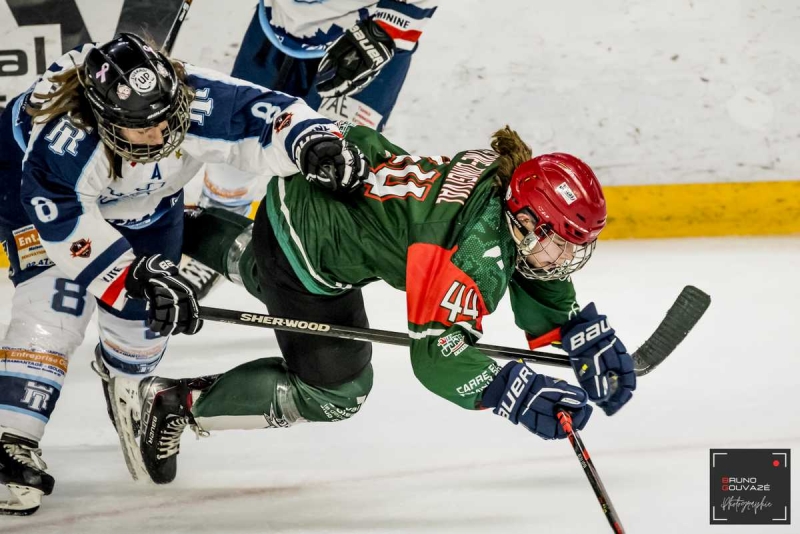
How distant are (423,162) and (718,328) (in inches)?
68.7

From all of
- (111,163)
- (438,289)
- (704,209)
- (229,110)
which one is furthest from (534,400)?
(704,209)

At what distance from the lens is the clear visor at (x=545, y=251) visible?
2182 millimetres

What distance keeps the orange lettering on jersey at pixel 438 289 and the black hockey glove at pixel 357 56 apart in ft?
4.53

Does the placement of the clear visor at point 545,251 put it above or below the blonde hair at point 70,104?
above

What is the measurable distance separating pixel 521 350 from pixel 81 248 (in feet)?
3.51

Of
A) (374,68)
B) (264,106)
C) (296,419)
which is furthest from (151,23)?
(296,419)

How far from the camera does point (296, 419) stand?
2635 mm

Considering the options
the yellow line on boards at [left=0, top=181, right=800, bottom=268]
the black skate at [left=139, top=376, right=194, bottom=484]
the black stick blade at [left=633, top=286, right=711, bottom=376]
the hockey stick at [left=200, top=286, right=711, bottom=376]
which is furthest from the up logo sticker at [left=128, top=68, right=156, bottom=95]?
the yellow line on boards at [left=0, top=181, right=800, bottom=268]

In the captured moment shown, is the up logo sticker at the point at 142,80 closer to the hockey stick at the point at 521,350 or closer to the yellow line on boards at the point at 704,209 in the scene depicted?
the hockey stick at the point at 521,350

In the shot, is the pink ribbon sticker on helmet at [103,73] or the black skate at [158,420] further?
the black skate at [158,420]

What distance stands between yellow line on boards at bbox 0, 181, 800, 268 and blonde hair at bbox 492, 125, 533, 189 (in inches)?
93.0

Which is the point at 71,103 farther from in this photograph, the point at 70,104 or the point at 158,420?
the point at 158,420

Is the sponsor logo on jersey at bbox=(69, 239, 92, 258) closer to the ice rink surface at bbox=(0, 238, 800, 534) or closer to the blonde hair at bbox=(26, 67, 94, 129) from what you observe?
the blonde hair at bbox=(26, 67, 94, 129)

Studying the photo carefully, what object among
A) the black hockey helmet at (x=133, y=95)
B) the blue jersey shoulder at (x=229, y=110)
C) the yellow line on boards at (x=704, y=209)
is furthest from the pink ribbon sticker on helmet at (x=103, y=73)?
the yellow line on boards at (x=704, y=209)
